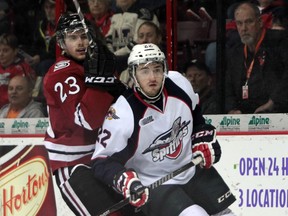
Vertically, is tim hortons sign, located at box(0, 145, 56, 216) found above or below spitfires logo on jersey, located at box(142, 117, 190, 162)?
below

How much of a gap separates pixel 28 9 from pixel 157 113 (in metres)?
2.18

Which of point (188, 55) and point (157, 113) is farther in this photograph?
point (188, 55)

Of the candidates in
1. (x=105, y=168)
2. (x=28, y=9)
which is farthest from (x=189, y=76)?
(x=105, y=168)

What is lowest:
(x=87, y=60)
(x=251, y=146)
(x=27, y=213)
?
(x=27, y=213)

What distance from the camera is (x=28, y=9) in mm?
6160

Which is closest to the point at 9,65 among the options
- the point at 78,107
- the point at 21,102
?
the point at 21,102

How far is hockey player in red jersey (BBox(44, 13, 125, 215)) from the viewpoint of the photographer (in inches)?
166

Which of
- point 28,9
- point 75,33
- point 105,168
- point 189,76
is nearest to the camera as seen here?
point 105,168

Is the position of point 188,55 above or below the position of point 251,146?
above

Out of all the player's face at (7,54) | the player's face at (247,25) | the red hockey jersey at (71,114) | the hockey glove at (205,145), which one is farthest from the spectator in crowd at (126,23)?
the hockey glove at (205,145)

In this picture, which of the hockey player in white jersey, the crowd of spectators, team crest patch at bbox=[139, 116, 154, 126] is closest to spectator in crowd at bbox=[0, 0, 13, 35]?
the crowd of spectators

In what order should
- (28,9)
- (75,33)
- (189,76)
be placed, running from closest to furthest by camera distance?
(75,33)
(189,76)
(28,9)

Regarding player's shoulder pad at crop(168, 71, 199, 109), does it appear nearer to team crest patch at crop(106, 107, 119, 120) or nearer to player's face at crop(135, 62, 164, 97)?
player's face at crop(135, 62, 164, 97)

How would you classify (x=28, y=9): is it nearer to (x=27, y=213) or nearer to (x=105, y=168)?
(x=27, y=213)
